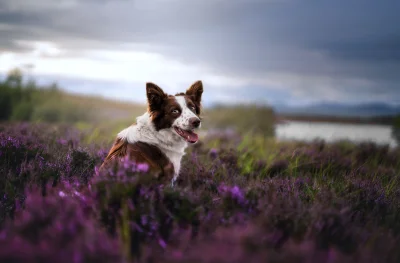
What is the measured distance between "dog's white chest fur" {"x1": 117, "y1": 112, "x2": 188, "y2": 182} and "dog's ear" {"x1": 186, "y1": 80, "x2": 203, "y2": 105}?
2.83ft

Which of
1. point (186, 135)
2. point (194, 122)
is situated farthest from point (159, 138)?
point (194, 122)

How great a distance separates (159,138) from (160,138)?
0.05 feet

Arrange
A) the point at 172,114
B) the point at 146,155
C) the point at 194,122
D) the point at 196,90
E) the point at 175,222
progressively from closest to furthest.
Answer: the point at 175,222
the point at 146,155
the point at 194,122
the point at 172,114
the point at 196,90

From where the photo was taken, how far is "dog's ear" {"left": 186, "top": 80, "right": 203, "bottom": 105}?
17.0 feet

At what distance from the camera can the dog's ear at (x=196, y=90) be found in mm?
5195

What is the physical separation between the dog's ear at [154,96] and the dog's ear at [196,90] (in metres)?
0.59

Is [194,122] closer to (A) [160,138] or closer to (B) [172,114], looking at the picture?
(B) [172,114]

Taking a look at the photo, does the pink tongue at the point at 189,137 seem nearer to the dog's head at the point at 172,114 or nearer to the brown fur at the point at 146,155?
the dog's head at the point at 172,114

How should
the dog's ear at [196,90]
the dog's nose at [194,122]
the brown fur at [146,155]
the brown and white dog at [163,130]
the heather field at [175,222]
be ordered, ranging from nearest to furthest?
the heather field at [175,222], the brown fur at [146,155], the brown and white dog at [163,130], the dog's nose at [194,122], the dog's ear at [196,90]

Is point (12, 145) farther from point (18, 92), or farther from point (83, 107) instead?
point (83, 107)

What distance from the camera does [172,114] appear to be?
15.2 ft

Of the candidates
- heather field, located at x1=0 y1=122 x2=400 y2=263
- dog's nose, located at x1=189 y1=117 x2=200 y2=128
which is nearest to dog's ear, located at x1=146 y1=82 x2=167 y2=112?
dog's nose, located at x1=189 y1=117 x2=200 y2=128

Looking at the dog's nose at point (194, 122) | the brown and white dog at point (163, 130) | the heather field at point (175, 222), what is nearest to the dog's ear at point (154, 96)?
the brown and white dog at point (163, 130)

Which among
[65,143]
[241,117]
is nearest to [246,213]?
[65,143]
